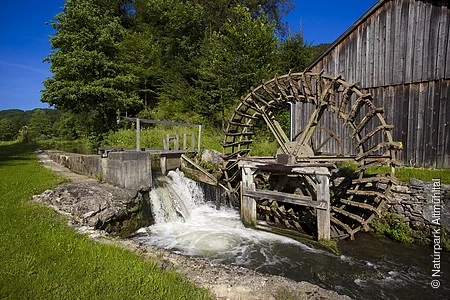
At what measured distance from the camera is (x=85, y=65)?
16062 mm

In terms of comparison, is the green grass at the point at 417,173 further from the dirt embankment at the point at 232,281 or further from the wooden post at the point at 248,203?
the dirt embankment at the point at 232,281

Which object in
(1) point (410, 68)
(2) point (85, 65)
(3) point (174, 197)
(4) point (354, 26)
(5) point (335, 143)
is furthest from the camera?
(2) point (85, 65)

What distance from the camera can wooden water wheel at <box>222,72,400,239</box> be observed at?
6371mm

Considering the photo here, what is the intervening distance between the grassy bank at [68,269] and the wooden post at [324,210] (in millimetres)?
3982

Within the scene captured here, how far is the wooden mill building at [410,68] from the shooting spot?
745cm

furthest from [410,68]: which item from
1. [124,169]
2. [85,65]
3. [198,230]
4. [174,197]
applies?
[85,65]

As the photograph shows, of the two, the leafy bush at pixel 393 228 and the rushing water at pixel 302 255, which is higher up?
the leafy bush at pixel 393 228

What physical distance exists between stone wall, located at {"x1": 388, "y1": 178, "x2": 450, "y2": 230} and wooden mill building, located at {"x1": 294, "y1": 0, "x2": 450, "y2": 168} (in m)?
1.82

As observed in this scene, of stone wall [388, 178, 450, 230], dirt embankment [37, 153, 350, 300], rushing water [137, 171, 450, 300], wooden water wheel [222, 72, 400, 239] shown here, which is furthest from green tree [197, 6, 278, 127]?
dirt embankment [37, 153, 350, 300]

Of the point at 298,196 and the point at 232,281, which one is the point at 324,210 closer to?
the point at 298,196

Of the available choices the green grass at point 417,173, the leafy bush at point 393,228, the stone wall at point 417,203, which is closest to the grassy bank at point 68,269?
the leafy bush at point 393,228

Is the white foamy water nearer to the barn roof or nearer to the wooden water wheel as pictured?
the wooden water wheel

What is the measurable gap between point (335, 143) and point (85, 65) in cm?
1469

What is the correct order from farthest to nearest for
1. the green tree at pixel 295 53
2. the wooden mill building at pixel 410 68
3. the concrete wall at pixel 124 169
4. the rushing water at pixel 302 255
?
1. the green tree at pixel 295 53
2. the wooden mill building at pixel 410 68
3. the concrete wall at pixel 124 169
4. the rushing water at pixel 302 255
